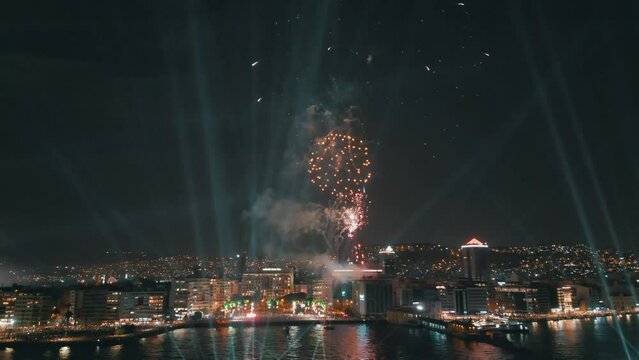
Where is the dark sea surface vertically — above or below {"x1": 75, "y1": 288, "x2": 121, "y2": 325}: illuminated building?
below

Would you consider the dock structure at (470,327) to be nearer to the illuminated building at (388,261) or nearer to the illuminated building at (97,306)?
the illuminated building at (388,261)

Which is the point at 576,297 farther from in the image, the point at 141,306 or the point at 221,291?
the point at 141,306

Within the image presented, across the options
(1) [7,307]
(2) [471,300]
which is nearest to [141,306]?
(1) [7,307]

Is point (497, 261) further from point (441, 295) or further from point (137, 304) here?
point (137, 304)

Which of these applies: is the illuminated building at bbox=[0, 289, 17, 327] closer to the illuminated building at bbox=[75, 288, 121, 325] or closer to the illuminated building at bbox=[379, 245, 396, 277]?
the illuminated building at bbox=[75, 288, 121, 325]

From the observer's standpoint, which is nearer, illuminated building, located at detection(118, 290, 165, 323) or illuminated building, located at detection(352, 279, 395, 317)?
illuminated building, located at detection(118, 290, 165, 323)

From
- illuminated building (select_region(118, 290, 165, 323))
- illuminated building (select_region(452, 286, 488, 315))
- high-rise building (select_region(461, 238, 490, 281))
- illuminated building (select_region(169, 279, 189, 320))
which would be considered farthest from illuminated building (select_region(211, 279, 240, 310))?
high-rise building (select_region(461, 238, 490, 281))
